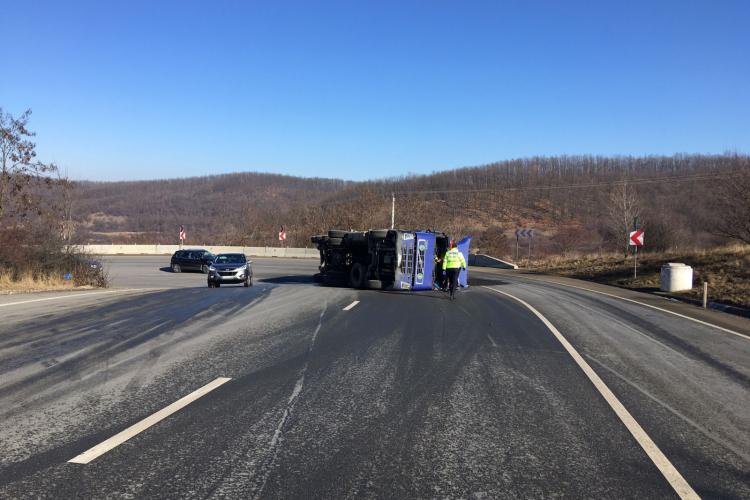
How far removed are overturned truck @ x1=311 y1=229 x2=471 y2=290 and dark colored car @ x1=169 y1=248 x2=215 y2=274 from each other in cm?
1904

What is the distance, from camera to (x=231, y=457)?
4.25 m

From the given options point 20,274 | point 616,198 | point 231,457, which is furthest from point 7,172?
point 616,198

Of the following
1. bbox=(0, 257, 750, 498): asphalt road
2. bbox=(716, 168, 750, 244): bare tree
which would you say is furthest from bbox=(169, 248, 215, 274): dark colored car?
bbox=(716, 168, 750, 244): bare tree

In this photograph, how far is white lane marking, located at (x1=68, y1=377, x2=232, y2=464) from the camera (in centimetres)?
423

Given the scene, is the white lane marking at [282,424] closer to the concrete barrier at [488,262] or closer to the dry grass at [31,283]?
the dry grass at [31,283]

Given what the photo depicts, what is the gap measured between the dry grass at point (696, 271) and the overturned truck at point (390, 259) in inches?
384

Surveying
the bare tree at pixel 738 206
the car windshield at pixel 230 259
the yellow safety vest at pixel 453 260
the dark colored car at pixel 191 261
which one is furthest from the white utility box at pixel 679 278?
the dark colored car at pixel 191 261

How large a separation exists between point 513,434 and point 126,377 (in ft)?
14.5

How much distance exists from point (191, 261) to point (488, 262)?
26365 millimetres

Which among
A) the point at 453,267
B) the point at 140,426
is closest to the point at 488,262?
the point at 453,267

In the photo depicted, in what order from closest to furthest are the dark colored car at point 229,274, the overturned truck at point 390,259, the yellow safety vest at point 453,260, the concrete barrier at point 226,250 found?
the yellow safety vest at point 453,260 → the overturned truck at point 390,259 → the dark colored car at point 229,274 → the concrete barrier at point 226,250

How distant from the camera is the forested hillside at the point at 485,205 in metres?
55.2

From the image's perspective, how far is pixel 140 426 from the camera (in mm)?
4906

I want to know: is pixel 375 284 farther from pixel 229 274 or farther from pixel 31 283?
pixel 31 283
